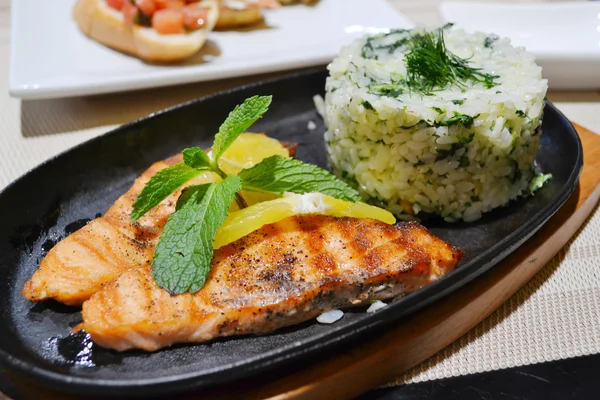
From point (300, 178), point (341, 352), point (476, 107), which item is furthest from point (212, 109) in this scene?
point (341, 352)

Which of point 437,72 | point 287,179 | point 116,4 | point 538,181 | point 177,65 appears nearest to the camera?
point 287,179

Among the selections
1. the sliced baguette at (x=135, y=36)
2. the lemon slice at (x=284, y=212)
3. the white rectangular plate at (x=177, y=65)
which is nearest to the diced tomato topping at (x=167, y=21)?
the sliced baguette at (x=135, y=36)

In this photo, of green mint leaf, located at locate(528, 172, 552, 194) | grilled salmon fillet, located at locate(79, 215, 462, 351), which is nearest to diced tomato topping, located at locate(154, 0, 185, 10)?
grilled salmon fillet, located at locate(79, 215, 462, 351)

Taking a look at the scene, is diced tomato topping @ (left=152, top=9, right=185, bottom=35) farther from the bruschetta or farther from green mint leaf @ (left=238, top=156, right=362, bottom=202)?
green mint leaf @ (left=238, top=156, right=362, bottom=202)

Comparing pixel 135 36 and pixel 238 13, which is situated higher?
pixel 238 13

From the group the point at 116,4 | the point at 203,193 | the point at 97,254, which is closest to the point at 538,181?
the point at 203,193

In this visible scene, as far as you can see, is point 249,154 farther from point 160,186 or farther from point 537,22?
point 537,22
